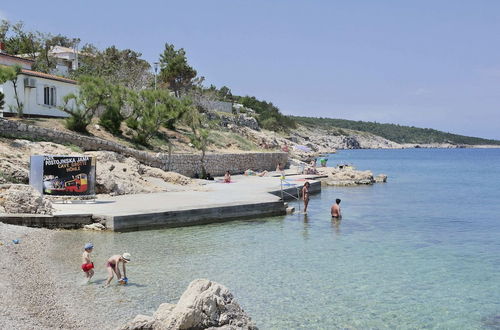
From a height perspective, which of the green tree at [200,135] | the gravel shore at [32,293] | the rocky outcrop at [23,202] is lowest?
the gravel shore at [32,293]

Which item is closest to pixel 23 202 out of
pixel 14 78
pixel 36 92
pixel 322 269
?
pixel 322 269

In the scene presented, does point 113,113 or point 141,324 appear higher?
point 113,113

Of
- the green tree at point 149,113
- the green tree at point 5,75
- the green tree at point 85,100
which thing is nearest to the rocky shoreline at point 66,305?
the green tree at point 5,75

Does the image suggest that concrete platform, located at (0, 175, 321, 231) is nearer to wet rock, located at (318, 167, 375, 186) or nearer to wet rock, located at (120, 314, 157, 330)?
wet rock, located at (120, 314, 157, 330)

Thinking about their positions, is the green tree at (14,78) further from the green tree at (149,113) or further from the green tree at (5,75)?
the green tree at (149,113)

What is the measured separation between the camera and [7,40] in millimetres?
60906

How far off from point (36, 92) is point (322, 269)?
25632mm

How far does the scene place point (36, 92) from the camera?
32969 mm

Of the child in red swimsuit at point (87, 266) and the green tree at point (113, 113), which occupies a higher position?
the green tree at point (113, 113)

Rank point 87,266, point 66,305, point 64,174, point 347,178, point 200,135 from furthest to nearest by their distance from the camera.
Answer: point 347,178, point 200,135, point 64,174, point 87,266, point 66,305

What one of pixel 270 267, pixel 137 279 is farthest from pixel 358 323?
pixel 137 279

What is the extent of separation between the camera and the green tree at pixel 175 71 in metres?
65.8

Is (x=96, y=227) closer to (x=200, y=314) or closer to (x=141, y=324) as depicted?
(x=141, y=324)

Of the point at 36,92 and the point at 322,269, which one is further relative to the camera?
the point at 36,92
